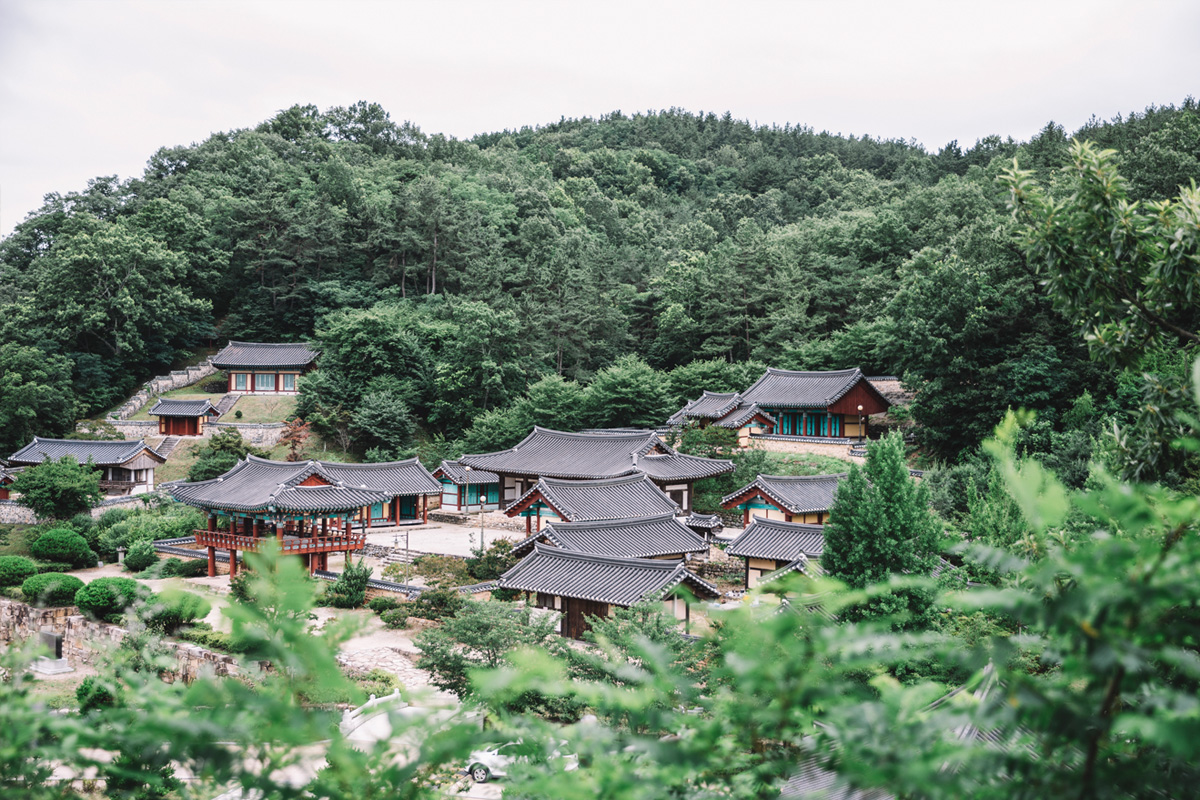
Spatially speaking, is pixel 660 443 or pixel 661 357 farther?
pixel 661 357

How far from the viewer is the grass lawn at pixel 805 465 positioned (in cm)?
3155

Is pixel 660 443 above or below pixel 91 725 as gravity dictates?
below

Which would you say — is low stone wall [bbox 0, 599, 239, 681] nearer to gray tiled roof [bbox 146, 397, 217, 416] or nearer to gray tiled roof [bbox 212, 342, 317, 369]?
gray tiled roof [bbox 146, 397, 217, 416]

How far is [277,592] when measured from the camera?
2.90m

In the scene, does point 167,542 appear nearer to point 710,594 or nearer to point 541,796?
point 710,594

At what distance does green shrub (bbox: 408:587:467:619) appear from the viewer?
68.9 ft

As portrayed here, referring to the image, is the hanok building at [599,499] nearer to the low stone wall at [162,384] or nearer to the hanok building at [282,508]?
the hanok building at [282,508]

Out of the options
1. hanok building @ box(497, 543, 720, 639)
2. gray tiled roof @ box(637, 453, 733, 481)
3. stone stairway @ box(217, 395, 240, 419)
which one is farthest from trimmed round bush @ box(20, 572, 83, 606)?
stone stairway @ box(217, 395, 240, 419)

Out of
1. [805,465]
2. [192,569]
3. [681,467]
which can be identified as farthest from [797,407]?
[192,569]

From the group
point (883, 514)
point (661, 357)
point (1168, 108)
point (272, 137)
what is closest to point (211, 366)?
point (272, 137)

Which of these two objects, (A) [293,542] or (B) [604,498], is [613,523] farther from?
(A) [293,542]

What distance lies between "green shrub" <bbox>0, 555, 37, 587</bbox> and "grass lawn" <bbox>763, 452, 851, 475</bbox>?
2643 centimetres

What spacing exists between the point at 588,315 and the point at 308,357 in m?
17.7

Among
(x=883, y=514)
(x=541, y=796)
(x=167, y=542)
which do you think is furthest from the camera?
(x=167, y=542)
